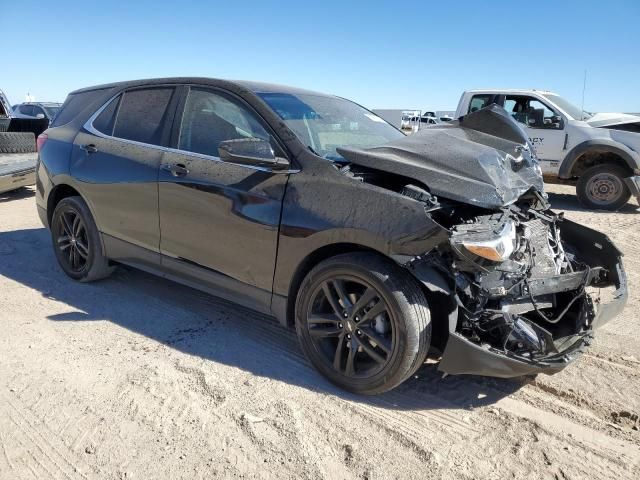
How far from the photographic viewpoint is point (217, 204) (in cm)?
333

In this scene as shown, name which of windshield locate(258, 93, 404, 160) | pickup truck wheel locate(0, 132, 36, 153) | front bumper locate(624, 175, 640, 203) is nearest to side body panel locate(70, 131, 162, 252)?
windshield locate(258, 93, 404, 160)

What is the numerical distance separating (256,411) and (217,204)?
4.46 ft

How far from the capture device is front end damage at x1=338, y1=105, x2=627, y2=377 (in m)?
2.60

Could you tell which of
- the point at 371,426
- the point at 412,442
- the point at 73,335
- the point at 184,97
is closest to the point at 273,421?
the point at 371,426

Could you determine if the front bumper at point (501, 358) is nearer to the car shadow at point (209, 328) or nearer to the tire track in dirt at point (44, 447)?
the car shadow at point (209, 328)

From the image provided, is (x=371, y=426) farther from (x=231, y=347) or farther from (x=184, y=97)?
(x=184, y=97)

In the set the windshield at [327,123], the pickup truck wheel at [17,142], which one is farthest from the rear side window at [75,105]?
the pickup truck wheel at [17,142]

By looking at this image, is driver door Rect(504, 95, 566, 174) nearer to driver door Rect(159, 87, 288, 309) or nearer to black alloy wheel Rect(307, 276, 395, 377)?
driver door Rect(159, 87, 288, 309)

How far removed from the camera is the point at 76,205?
14.7 feet

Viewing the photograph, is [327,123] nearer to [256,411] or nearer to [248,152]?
[248,152]

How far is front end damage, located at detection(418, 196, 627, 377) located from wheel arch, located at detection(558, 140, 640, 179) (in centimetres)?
638

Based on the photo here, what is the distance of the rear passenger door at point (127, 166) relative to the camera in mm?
3844

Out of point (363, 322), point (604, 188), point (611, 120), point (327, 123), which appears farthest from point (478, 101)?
point (363, 322)

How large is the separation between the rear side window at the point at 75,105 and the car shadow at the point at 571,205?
7704mm
